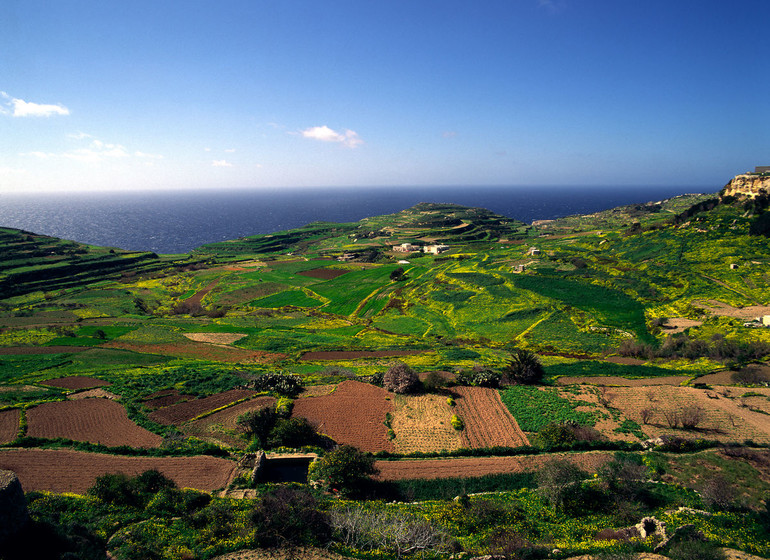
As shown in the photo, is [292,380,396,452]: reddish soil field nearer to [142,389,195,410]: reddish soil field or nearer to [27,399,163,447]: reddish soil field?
[142,389,195,410]: reddish soil field

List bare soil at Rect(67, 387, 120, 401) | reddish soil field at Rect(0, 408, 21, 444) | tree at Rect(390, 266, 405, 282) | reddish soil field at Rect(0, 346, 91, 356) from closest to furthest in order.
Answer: reddish soil field at Rect(0, 408, 21, 444) < bare soil at Rect(67, 387, 120, 401) < reddish soil field at Rect(0, 346, 91, 356) < tree at Rect(390, 266, 405, 282)

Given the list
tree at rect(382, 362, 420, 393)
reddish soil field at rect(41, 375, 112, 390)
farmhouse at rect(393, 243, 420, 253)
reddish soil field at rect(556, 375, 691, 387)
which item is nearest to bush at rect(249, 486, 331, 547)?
tree at rect(382, 362, 420, 393)

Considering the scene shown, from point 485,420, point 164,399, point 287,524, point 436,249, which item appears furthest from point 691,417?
point 436,249

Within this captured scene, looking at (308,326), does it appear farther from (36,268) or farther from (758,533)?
(36,268)

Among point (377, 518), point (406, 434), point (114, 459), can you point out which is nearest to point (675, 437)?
point (406, 434)

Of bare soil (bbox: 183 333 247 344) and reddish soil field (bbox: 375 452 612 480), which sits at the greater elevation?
reddish soil field (bbox: 375 452 612 480)

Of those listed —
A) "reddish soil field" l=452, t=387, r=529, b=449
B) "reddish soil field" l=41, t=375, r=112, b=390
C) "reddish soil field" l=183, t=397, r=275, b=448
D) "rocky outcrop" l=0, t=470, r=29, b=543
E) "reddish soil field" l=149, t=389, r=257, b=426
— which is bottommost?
"reddish soil field" l=452, t=387, r=529, b=449

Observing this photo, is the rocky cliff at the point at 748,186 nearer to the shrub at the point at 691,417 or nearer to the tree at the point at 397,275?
the shrub at the point at 691,417
